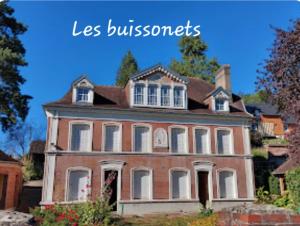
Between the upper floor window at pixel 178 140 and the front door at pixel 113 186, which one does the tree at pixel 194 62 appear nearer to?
the upper floor window at pixel 178 140

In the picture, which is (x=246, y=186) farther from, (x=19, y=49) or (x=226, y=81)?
(x=19, y=49)

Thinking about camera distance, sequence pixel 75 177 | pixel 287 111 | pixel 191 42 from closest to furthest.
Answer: pixel 287 111 → pixel 75 177 → pixel 191 42

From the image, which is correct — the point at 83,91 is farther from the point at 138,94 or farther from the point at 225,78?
the point at 225,78

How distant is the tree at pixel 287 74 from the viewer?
10.1 m

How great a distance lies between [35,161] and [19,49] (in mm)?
12461

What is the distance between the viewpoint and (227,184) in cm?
2161

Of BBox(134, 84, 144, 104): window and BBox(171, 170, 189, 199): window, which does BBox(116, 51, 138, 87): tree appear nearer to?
BBox(134, 84, 144, 104): window

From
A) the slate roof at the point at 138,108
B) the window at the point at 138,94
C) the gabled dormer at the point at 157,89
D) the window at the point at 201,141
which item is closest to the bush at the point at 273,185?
the slate roof at the point at 138,108

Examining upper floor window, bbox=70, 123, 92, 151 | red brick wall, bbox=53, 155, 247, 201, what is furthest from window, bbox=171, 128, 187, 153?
upper floor window, bbox=70, 123, 92, 151

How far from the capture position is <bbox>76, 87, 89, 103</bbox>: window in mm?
20578

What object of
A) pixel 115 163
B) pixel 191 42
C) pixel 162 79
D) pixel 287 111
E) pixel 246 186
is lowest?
pixel 246 186

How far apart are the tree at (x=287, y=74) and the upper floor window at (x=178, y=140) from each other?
10.7 metres

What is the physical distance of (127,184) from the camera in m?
19.7

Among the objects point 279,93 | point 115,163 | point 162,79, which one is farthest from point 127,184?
point 279,93
